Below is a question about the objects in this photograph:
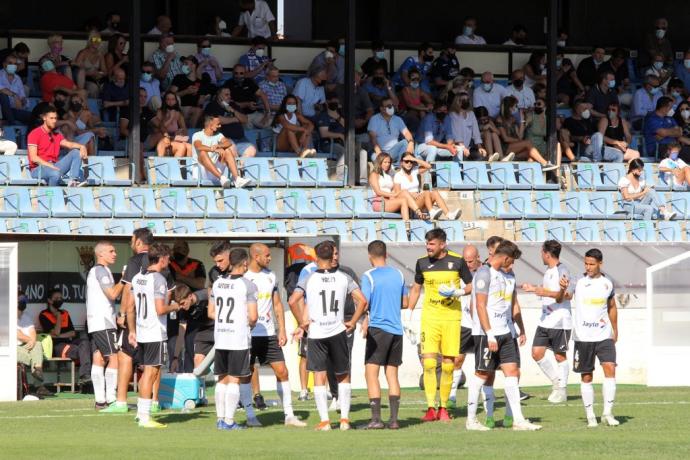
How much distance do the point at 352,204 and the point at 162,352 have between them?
956 cm

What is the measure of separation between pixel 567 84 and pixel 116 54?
29.3 ft

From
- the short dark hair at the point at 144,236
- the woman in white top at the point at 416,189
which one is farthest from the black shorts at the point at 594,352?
the woman in white top at the point at 416,189

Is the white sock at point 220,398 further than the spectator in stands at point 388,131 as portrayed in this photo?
No

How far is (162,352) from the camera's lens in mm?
13758

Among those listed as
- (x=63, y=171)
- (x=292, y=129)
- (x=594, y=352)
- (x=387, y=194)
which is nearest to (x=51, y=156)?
(x=63, y=171)

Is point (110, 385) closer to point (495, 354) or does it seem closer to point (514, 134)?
point (495, 354)

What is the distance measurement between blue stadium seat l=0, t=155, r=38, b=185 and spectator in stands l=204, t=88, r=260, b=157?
Result: 3.44 meters

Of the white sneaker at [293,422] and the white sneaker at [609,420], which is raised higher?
the white sneaker at [609,420]

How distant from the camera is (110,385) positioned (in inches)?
614

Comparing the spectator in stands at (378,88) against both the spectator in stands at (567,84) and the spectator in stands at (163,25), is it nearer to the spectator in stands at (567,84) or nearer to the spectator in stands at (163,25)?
the spectator in stands at (163,25)

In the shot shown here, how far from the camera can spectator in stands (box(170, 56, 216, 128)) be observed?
79.3ft

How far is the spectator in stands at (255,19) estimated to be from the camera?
88.6 feet

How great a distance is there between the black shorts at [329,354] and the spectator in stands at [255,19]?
569 inches

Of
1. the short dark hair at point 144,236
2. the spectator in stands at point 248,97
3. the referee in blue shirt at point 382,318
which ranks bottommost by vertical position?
the referee in blue shirt at point 382,318
